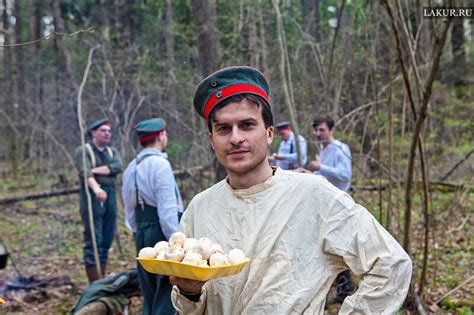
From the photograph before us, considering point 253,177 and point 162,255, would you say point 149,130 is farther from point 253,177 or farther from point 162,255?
point 162,255

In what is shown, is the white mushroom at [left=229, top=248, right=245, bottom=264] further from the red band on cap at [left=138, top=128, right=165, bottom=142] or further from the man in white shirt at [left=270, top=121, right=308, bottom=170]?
the man in white shirt at [left=270, top=121, right=308, bottom=170]

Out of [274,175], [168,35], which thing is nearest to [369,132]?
[274,175]

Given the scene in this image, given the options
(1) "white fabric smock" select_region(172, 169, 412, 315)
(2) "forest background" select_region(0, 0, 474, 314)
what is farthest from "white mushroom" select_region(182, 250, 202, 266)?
(2) "forest background" select_region(0, 0, 474, 314)

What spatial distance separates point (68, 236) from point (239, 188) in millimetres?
8471

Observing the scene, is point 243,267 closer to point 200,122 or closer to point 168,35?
point 200,122

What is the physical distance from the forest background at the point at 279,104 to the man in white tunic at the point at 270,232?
46.0 inches

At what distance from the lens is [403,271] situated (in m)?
2.02

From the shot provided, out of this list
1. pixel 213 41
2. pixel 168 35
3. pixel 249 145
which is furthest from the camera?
pixel 168 35

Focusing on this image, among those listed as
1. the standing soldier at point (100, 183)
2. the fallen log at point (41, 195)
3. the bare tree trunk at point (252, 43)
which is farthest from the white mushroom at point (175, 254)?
the fallen log at point (41, 195)

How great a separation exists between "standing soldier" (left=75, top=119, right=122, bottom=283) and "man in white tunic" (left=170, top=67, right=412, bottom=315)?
16.4 feet

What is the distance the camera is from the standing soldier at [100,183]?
7098mm

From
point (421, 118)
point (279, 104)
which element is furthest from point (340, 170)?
point (279, 104)

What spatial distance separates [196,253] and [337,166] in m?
4.34

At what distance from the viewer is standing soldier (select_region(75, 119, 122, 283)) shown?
7098 millimetres
